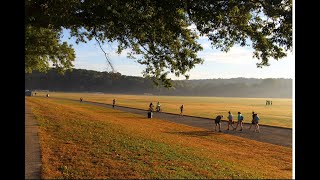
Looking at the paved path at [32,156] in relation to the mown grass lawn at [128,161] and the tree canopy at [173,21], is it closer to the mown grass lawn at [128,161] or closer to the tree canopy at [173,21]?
the mown grass lawn at [128,161]

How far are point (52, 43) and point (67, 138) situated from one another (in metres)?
14.9

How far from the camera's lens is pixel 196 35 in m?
17.7

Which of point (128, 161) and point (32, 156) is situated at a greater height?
point (32, 156)

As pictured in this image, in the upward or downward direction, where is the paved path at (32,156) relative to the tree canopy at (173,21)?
downward

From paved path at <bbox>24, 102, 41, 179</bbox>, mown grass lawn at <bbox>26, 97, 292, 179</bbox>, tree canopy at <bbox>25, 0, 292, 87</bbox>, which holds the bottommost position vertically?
mown grass lawn at <bbox>26, 97, 292, 179</bbox>

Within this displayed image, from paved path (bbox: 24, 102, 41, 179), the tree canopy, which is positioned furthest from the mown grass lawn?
the tree canopy

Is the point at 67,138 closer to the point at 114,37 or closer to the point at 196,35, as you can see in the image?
the point at 114,37

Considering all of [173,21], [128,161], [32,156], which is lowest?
[128,161]

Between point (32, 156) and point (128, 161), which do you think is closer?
point (32, 156)

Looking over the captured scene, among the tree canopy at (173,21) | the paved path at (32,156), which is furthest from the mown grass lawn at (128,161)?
the tree canopy at (173,21)

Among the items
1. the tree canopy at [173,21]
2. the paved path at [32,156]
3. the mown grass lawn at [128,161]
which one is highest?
the tree canopy at [173,21]

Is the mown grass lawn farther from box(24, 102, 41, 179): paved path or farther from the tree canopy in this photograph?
the tree canopy

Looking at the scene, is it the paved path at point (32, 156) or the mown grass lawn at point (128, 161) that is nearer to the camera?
the paved path at point (32, 156)
